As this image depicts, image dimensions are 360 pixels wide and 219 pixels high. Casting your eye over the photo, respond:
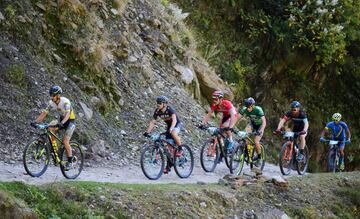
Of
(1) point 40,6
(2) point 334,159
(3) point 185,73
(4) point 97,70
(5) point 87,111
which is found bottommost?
(2) point 334,159

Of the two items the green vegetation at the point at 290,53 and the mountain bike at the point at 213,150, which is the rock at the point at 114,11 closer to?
the green vegetation at the point at 290,53

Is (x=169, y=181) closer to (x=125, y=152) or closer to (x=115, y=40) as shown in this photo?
(x=125, y=152)

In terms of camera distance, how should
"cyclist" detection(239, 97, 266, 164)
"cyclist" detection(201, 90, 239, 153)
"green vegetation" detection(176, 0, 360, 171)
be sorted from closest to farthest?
"cyclist" detection(201, 90, 239, 153), "cyclist" detection(239, 97, 266, 164), "green vegetation" detection(176, 0, 360, 171)

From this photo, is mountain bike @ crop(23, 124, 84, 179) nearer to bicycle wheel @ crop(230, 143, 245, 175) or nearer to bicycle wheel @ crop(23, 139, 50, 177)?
bicycle wheel @ crop(23, 139, 50, 177)

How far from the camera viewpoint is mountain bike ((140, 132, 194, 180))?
1261 centimetres

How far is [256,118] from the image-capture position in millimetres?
15250

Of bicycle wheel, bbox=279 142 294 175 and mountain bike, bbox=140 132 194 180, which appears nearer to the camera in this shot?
mountain bike, bbox=140 132 194 180

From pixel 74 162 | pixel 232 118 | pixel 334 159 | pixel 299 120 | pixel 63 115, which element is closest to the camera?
pixel 63 115

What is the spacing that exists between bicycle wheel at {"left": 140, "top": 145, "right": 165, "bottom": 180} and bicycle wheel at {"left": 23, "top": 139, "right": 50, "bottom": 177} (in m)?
2.21

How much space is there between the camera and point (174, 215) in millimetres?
10578

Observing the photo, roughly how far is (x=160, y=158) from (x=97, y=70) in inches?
199

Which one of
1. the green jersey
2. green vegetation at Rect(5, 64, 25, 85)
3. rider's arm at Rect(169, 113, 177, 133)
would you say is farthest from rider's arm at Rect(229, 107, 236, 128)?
green vegetation at Rect(5, 64, 25, 85)

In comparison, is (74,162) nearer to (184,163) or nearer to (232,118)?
(184,163)

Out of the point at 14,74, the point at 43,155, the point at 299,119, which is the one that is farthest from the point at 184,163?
the point at 14,74
